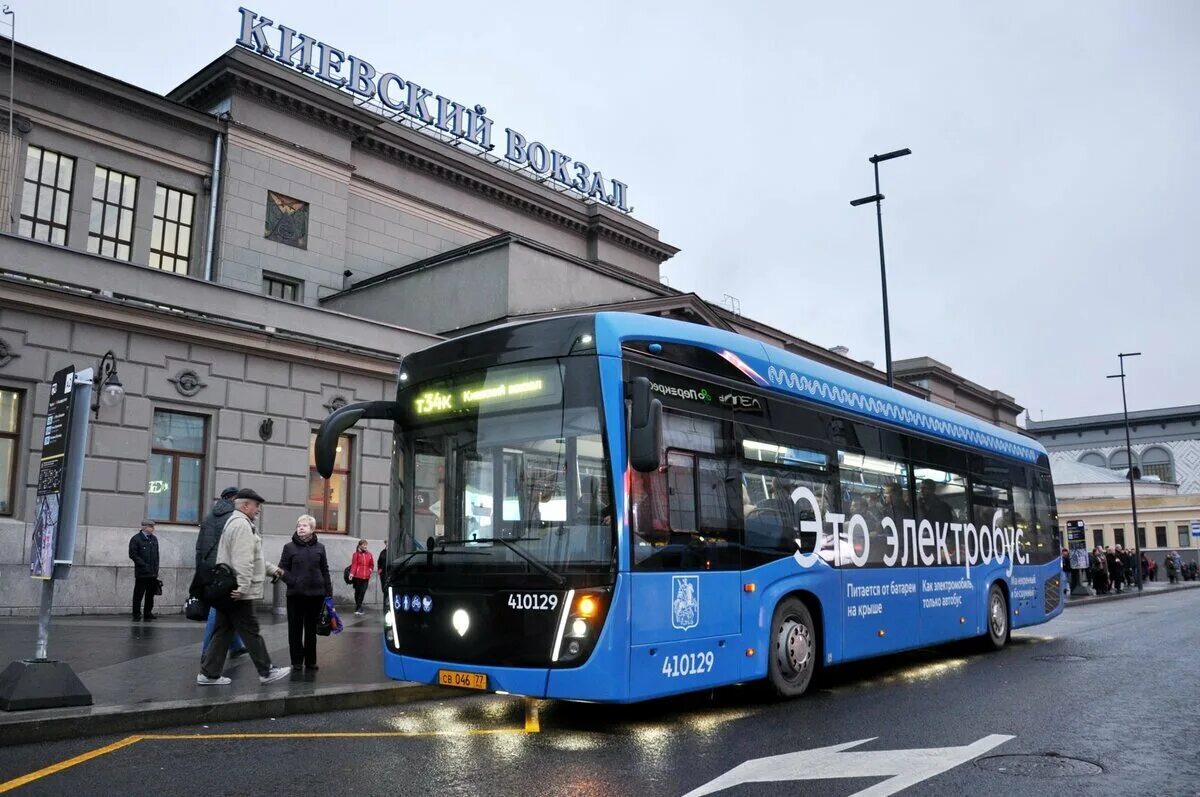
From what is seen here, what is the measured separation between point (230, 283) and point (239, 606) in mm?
16678

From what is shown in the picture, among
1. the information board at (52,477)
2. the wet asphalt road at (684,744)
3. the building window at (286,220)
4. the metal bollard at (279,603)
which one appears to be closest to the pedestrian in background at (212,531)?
the information board at (52,477)

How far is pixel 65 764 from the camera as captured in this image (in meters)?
6.71

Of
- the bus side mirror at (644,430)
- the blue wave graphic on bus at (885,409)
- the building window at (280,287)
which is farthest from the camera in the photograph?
the building window at (280,287)

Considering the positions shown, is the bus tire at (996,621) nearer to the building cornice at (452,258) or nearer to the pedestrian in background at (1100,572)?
the building cornice at (452,258)

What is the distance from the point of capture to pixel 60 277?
58.8ft

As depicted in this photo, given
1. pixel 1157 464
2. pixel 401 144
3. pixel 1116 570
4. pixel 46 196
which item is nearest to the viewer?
pixel 46 196

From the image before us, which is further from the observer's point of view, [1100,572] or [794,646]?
[1100,572]

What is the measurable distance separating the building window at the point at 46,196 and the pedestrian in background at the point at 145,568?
860 centimetres

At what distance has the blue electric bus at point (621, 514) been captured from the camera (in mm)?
7457

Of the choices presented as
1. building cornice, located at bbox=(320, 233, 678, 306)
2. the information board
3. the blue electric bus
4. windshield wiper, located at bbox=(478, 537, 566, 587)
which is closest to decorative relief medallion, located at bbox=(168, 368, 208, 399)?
building cornice, located at bbox=(320, 233, 678, 306)

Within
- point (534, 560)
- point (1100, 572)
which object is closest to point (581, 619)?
point (534, 560)

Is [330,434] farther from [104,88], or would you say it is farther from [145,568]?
[104,88]

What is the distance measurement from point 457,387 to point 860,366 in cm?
3961

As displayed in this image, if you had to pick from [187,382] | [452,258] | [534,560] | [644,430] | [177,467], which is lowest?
[534,560]
